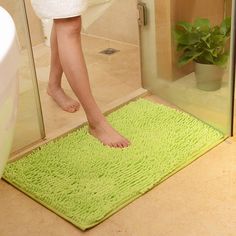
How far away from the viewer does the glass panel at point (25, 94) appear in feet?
4.75

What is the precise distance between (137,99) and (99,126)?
33cm

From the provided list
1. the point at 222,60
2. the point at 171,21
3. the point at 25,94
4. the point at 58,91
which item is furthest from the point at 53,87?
the point at 222,60

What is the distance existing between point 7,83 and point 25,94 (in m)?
0.91

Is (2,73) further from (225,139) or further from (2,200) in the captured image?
(225,139)

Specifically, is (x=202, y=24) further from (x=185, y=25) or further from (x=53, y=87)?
(x=53, y=87)

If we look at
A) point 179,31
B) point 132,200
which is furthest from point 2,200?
Answer: point 179,31

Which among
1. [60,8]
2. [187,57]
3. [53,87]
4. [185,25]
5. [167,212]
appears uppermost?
[60,8]

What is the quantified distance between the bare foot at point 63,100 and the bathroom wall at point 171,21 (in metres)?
0.35

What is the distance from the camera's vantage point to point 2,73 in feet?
2.03

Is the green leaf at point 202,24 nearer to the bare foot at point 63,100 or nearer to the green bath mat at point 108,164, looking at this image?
the green bath mat at point 108,164

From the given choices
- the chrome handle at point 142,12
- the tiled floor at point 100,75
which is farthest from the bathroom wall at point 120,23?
the chrome handle at point 142,12

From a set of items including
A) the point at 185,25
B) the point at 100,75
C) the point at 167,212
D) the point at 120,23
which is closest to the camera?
the point at 167,212

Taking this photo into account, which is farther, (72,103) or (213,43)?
(72,103)

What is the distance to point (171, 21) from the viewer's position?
169cm
